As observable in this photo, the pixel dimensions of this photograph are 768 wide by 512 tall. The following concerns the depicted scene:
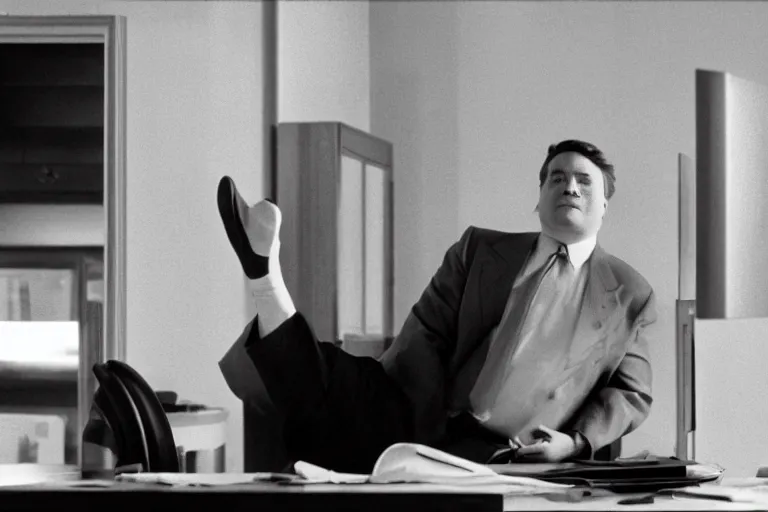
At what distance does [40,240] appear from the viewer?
5.42ft

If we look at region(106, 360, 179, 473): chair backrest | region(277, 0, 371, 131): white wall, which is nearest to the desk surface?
region(106, 360, 179, 473): chair backrest

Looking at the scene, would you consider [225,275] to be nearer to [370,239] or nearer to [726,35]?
[370,239]

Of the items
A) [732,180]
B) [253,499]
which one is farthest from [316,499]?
[732,180]

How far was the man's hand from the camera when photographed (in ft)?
5.25

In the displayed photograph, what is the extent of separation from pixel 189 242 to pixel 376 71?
1.33ft

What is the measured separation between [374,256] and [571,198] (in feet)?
1.05

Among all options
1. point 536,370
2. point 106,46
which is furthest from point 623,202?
point 106,46

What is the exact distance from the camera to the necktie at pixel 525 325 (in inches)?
64.1

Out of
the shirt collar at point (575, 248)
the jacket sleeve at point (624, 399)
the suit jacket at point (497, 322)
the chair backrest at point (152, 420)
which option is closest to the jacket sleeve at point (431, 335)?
the suit jacket at point (497, 322)

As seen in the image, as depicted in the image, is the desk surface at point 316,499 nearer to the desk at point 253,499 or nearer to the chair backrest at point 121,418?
the desk at point 253,499

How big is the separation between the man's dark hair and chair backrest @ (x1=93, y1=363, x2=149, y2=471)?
0.73 meters

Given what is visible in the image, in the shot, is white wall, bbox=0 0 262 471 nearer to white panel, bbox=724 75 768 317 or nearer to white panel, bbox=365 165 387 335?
white panel, bbox=365 165 387 335

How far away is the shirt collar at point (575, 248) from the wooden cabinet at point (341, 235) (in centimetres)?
24

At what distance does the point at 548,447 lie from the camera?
1604 millimetres
